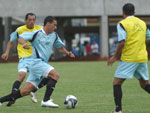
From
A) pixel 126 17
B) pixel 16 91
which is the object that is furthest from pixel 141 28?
pixel 16 91

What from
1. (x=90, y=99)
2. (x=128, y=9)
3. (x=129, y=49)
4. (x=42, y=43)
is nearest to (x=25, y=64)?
(x=42, y=43)

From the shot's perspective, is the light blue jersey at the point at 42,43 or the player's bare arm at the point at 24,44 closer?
the player's bare arm at the point at 24,44

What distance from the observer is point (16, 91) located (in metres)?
10.0

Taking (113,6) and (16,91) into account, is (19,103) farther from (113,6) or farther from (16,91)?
(113,6)

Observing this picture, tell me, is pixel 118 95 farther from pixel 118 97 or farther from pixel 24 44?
pixel 24 44

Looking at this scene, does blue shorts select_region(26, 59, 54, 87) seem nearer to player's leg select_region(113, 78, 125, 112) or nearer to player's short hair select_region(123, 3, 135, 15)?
player's leg select_region(113, 78, 125, 112)

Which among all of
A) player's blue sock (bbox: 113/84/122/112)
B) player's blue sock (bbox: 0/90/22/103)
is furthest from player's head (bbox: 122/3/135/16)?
player's blue sock (bbox: 0/90/22/103)

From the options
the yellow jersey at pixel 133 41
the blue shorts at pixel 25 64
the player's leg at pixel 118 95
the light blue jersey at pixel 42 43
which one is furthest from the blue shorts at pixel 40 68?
the yellow jersey at pixel 133 41

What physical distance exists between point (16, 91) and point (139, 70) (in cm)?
274

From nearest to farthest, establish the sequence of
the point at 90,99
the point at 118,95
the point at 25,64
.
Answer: the point at 118,95 < the point at 25,64 < the point at 90,99

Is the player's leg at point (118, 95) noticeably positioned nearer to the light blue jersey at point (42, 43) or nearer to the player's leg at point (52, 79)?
the player's leg at point (52, 79)

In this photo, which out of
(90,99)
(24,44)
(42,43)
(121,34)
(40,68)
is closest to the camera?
(121,34)

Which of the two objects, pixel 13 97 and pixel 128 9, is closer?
pixel 128 9

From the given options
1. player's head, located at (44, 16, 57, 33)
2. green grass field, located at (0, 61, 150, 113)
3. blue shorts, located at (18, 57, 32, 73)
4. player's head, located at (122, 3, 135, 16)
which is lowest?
green grass field, located at (0, 61, 150, 113)
